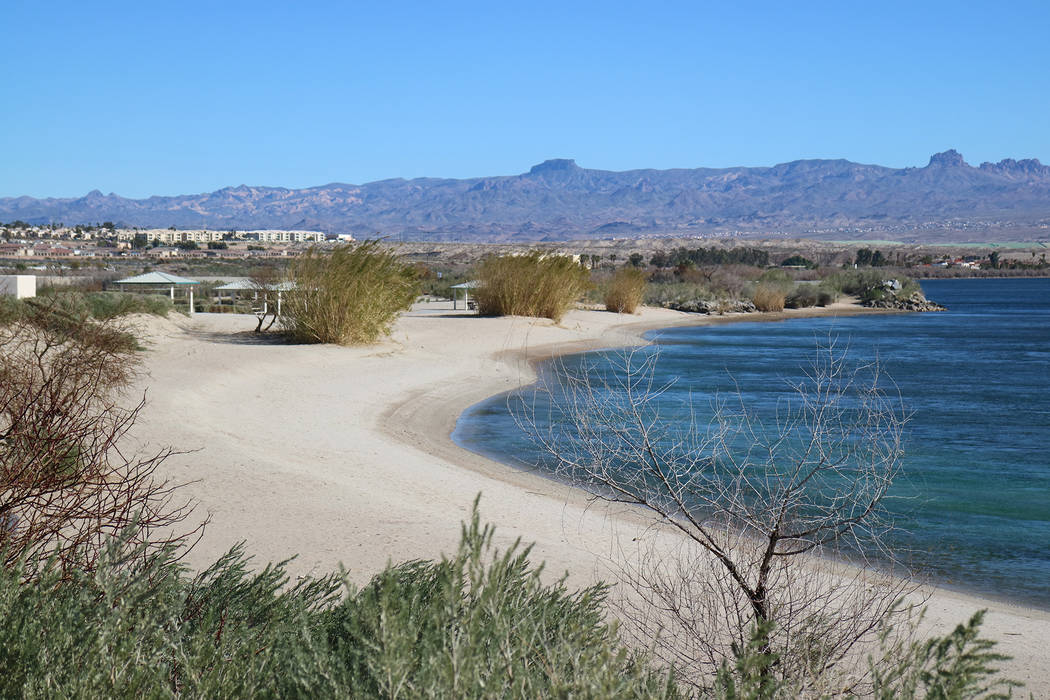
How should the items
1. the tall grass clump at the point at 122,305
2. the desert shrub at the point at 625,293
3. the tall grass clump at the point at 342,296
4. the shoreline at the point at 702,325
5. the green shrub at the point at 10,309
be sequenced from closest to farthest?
the shoreline at the point at 702,325 → the green shrub at the point at 10,309 → the tall grass clump at the point at 122,305 → the tall grass clump at the point at 342,296 → the desert shrub at the point at 625,293

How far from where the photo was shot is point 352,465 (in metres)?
12.9

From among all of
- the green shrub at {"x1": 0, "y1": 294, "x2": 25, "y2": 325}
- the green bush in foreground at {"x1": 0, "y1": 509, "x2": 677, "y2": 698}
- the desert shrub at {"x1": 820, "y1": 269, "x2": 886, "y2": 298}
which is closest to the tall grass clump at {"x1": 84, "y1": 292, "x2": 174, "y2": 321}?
the green shrub at {"x1": 0, "y1": 294, "x2": 25, "y2": 325}

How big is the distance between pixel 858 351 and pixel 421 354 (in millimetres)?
14696

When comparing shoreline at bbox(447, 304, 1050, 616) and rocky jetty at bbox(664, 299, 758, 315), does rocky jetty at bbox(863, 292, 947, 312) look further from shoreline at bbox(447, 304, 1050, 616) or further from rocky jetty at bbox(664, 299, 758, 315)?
rocky jetty at bbox(664, 299, 758, 315)

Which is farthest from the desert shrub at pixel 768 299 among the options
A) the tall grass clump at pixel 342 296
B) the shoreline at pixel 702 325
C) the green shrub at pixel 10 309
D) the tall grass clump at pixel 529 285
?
the green shrub at pixel 10 309

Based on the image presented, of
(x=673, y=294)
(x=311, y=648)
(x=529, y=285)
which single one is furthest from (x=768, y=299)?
(x=311, y=648)

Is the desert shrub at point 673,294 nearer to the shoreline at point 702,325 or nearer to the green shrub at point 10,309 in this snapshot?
the shoreline at point 702,325

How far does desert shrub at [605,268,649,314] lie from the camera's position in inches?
1825

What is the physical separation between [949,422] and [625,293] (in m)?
26.9

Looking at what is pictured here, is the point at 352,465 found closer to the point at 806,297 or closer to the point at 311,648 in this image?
the point at 311,648

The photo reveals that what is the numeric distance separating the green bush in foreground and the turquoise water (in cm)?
424

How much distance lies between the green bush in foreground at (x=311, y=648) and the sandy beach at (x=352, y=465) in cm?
269

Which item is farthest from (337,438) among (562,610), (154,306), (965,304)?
(965,304)

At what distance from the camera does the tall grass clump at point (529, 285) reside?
118 feet
